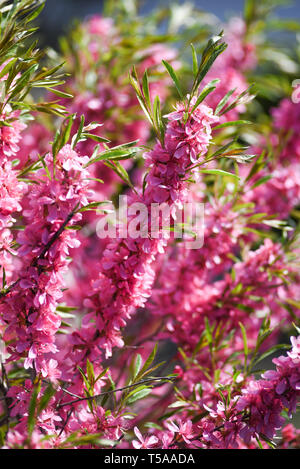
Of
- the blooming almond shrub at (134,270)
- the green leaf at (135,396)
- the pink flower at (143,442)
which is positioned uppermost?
the blooming almond shrub at (134,270)

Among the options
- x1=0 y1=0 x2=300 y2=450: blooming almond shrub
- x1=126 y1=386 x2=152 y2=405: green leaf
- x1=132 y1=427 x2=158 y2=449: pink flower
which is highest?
x1=0 y1=0 x2=300 y2=450: blooming almond shrub

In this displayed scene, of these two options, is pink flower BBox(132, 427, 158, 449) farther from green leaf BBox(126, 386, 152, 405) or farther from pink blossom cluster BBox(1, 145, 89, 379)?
pink blossom cluster BBox(1, 145, 89, 379)

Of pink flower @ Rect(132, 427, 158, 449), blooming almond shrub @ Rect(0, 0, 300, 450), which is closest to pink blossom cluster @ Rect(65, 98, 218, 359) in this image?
blooming almond shrub @ Rect(0, 0, 300, 450)

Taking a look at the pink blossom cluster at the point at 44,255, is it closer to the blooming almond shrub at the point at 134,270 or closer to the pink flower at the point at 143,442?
the blooming almond shrub at the point at 134,270

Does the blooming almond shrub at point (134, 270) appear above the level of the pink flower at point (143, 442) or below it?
above

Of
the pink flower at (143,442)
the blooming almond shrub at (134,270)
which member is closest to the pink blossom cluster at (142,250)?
the blooming almond shrub at (134,270)

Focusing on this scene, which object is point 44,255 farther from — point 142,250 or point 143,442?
point 143,442

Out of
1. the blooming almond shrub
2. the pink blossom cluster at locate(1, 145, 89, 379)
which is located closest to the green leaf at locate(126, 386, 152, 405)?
the blooming almond shrub

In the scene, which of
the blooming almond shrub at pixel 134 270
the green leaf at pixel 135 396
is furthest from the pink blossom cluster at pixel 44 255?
the green leaf at pixel 135 396

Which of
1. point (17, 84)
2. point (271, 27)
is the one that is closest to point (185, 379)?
point (17, 84)

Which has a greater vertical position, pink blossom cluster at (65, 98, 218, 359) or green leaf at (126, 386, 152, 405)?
pink blossom cluster at (65, 98, 218, 359)

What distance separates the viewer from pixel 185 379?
929 millimetres

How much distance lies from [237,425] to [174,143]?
46cm

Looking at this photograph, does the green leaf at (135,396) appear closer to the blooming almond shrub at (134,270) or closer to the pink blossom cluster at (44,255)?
the blooming almond shrub at (134,270)
